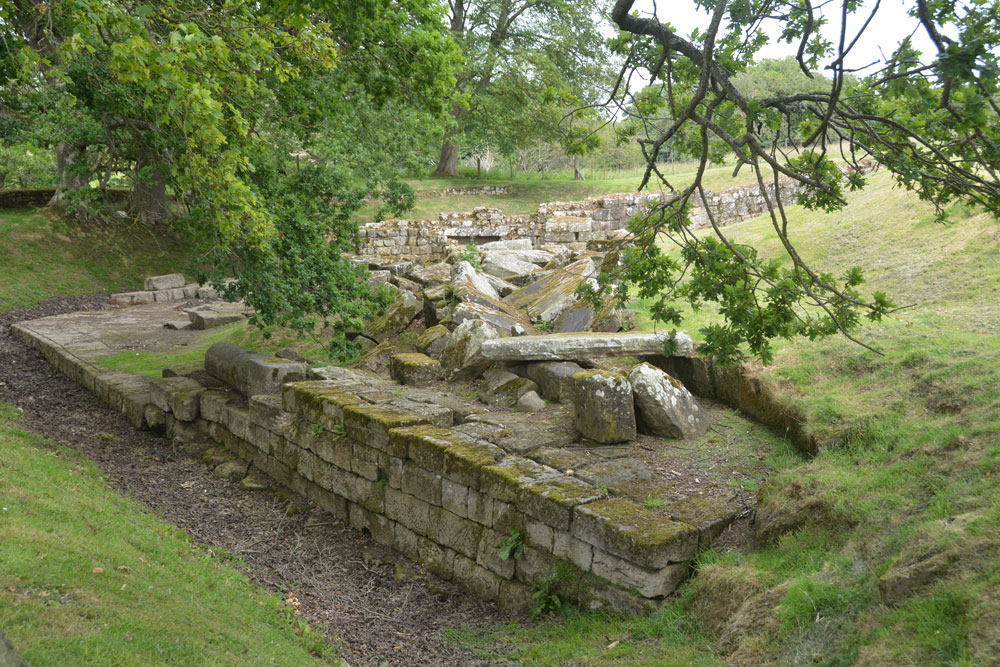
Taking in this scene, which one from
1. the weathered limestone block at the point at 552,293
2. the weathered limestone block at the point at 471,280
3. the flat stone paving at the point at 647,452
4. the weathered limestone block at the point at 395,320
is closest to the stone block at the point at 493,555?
the flat stone paving at the point at 647,452

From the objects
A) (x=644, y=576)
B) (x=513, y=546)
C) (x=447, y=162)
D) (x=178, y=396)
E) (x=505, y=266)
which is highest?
(x=447, y=162)

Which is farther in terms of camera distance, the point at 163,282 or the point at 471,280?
the point at 163,282

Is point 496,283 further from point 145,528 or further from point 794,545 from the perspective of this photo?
point 794,545

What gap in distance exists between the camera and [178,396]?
10062 millimetres

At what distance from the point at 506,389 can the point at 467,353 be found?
1139 millimetres

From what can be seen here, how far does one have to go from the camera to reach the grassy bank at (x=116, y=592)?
3805mm

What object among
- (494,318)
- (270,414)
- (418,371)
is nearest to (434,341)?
(418,371)

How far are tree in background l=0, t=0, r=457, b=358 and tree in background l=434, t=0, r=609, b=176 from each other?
53.3 feet

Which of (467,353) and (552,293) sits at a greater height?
(552,293)

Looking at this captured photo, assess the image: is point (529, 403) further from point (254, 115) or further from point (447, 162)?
point (447, 162)

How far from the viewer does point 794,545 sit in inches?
184

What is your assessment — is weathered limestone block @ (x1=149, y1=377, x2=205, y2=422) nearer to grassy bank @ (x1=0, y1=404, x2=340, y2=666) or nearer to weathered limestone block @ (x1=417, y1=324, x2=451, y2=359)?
grassy bank @ (x1=0, y1=404, x2=340, y2=666)

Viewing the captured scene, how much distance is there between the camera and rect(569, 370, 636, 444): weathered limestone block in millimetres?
6582

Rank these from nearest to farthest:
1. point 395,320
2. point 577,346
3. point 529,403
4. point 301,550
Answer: point 301,550
point 529,403
point 577,346
point 395,320
